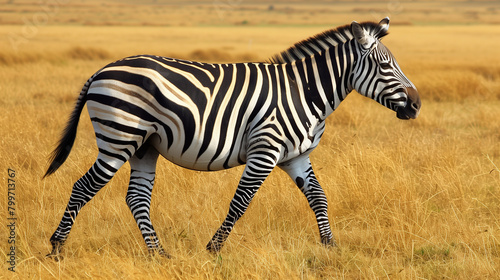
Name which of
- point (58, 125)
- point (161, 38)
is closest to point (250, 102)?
point (58, 125)

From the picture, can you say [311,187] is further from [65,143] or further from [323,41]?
[65,143]

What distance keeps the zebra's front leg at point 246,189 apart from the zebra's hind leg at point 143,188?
0.49 metres

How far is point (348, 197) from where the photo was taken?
6160mm

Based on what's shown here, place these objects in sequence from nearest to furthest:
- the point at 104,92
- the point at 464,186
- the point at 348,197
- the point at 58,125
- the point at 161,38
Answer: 1. the point at 104,92
2. the point at 348,197
3. the point at 464,186
4. the point at 58,125
5. the point at 161,38

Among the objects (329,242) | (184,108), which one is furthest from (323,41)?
(329,242)

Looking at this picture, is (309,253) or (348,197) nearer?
(309,253)

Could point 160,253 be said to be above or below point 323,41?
below

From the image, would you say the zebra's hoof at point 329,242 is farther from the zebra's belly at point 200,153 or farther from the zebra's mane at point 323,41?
the zebra's mane at point 323,41

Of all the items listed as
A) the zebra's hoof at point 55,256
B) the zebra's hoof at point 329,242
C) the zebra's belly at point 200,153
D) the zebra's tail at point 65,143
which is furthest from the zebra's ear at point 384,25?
the zebra's hoof at point 55,256

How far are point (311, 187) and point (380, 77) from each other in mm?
1106

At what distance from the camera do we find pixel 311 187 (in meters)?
5.02

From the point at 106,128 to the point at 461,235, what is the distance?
10.7 ft

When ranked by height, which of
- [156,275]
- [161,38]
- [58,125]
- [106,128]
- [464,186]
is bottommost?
[161,38]

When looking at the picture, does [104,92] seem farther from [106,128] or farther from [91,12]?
[91,12]
